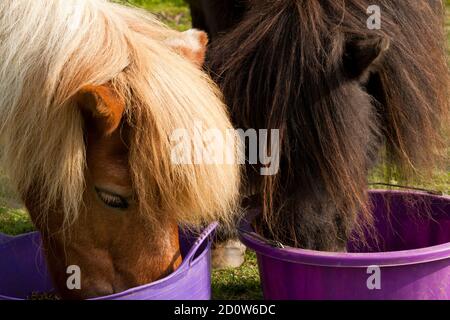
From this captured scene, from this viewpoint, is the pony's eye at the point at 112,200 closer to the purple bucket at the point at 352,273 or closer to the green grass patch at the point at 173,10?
the purple bucket at the point at 352,273

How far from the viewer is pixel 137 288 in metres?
1.77

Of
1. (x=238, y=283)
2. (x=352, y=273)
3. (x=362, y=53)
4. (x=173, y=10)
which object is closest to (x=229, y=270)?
(x=238, y=283)

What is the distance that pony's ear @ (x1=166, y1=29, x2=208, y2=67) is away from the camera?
2.12 m

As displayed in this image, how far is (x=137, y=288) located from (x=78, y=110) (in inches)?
21.6

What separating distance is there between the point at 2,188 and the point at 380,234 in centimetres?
172

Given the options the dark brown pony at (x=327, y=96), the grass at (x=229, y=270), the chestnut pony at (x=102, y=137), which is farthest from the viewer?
the grass at (x=229, y=270)

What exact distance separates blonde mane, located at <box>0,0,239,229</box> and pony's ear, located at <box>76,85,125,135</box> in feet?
0.15

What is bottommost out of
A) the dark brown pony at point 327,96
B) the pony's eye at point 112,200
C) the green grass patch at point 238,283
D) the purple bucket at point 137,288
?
the green grass patch at point 238,283

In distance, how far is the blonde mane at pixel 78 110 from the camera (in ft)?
5.79

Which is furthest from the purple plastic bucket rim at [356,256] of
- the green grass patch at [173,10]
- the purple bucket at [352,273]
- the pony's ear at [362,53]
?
the green grass patch at [173,10]

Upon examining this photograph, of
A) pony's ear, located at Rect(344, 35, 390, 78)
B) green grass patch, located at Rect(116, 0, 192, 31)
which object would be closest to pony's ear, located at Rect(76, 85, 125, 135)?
pony's ear, located at Rect(344, 35, 390, 78)

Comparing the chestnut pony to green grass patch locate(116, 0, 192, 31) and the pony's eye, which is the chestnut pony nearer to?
the pony's eye

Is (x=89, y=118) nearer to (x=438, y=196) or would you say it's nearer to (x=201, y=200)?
(x=201, y=200)
